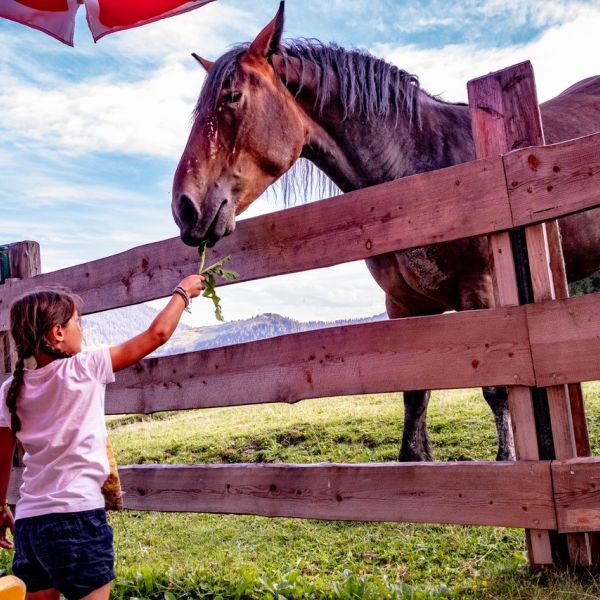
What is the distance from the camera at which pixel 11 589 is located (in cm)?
130

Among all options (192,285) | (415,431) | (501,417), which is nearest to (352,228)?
(192,285)

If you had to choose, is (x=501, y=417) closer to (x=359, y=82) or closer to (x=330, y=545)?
(x=330, y=545)

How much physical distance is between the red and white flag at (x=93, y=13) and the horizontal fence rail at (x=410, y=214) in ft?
4.62

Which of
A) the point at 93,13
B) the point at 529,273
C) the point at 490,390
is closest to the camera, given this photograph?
the point at 529,273

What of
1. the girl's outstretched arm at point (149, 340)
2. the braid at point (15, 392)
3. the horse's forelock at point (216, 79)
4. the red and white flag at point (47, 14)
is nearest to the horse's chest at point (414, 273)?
the horse's forelock at point (216, 79)

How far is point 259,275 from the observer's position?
12.5ft

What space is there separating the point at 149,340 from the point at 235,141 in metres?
1.60

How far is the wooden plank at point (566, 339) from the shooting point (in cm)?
277

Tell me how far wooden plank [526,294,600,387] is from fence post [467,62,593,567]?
97 mm

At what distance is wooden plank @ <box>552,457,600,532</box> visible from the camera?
2.75 meters

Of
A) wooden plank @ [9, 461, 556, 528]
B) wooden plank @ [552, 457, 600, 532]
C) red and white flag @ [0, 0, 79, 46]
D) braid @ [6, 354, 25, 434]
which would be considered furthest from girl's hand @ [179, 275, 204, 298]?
red and white flag @ [0, 0, 79, 46]

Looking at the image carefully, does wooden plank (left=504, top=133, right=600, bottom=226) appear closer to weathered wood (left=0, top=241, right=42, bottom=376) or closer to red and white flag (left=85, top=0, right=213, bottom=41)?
red and white flag (left=85, top=0, right=213, bottom=41)

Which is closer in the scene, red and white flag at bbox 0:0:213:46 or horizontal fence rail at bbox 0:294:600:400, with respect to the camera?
horizontal fence rail at bbox 0:294:600:400

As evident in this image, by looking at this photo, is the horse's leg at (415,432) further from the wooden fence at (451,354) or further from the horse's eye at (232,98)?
the horse's eye at (232,98)
